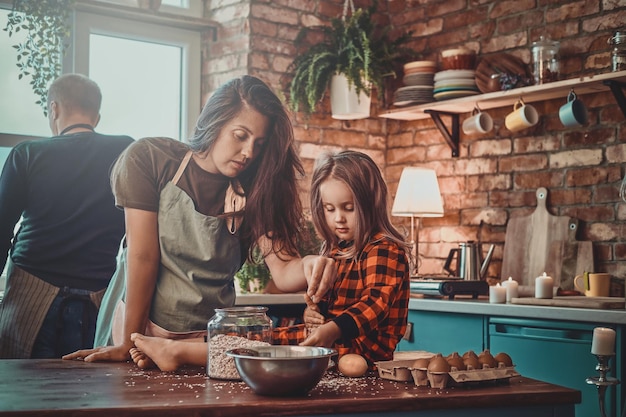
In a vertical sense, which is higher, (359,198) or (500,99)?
(500,99)

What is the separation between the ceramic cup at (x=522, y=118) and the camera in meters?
3.80

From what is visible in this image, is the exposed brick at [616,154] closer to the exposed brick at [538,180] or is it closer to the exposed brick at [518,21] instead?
the exposed brick at [538,180]

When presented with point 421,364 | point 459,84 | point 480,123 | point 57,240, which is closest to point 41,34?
point 57,240

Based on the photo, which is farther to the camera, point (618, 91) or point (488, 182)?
point (488, 182)

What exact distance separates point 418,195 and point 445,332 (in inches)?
33.6

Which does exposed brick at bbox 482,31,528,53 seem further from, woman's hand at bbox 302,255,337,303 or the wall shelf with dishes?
woman's hand at bbox 302,255,337,303

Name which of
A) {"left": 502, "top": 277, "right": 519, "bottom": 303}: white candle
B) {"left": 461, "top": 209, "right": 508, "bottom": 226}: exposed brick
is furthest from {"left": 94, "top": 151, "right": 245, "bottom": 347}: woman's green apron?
{"left": 461, "top": 209, "right": 508, "bottom": 226}: exposed brick

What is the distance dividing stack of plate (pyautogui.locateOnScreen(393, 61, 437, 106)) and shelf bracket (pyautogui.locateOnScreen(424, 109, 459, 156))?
0.26 feet

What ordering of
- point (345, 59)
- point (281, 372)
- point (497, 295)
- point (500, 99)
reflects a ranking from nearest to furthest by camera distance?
point (281, 372) → point (497, 295) → point (500, 99) → point (345, 59)

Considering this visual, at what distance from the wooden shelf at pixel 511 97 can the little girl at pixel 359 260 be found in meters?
1.61

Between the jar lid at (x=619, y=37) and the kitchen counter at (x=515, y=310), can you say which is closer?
the kitchen counter at (x=515, y=310)

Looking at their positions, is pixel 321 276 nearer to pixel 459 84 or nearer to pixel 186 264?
pixel 186 264

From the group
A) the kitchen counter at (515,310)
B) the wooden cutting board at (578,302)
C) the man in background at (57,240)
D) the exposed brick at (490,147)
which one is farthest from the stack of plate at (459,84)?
the man in background at (57,240)

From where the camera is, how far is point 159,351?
1.78m
